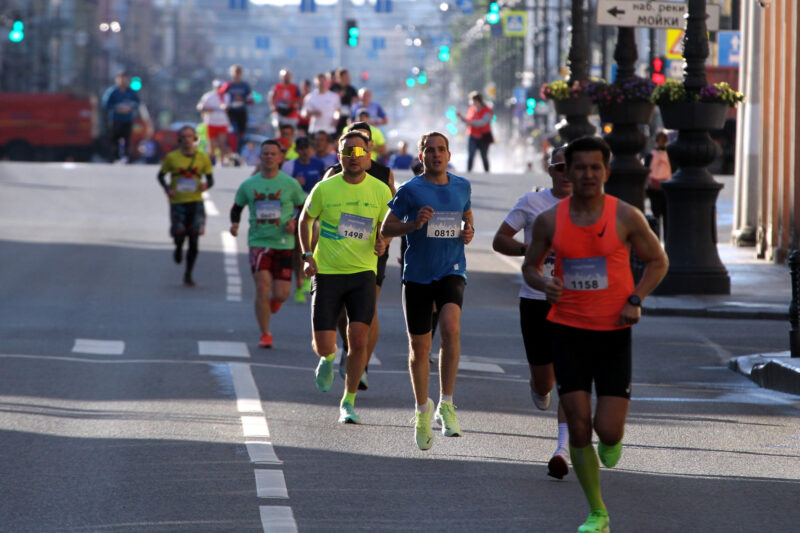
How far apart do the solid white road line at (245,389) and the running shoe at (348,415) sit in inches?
29.1

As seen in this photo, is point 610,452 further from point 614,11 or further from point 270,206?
point 614,11

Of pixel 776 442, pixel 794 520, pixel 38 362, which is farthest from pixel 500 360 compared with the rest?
pixel 794 520

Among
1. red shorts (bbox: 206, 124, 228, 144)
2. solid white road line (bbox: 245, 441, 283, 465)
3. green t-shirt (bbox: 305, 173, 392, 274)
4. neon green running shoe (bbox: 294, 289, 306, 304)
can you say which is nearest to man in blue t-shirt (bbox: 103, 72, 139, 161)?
red shorts (bbox: 206, 124, 228, 144)

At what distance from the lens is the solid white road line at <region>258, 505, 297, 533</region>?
735 cm

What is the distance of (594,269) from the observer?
725 centimetres

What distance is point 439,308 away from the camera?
9.99 m

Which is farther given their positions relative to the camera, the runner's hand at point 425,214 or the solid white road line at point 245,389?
the solid white road line at point 245,389

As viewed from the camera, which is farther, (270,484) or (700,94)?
(700,94)

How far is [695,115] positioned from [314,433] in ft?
38.1

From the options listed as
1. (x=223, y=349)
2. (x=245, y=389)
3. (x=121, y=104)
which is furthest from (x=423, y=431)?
(x=121, y=104)

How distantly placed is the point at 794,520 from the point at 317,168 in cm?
1142

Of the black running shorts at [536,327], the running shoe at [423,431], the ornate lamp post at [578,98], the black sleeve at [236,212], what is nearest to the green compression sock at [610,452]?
the black running shorts at [536,327]

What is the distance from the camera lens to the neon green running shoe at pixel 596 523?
708cm

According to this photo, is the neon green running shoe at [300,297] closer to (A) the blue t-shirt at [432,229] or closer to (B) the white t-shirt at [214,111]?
(A) the blue t-shirt at [432,229]
